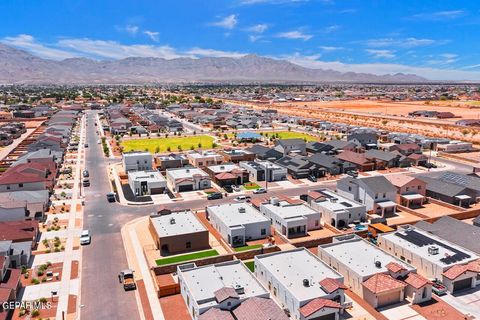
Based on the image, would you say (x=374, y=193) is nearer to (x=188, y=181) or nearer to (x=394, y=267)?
(x=394, y=267)

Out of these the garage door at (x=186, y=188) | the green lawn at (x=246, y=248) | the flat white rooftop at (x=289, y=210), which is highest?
the flat white rooftop at (x=289, y=210)

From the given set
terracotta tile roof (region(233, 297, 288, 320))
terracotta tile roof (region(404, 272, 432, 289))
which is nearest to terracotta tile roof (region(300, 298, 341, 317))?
terracotta tile roof (region(233, 297, 288, 320))

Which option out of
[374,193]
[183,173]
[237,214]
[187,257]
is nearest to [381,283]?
[187,257]

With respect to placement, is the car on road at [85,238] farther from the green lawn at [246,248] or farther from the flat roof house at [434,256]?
the flat roof house at [434,256]

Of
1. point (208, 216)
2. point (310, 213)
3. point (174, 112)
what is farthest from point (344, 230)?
point (174, 112)

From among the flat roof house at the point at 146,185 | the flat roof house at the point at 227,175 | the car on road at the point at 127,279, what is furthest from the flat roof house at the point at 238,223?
the flat roof house at the point at 227,175

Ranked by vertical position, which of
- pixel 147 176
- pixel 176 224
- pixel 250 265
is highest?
pixel 147 176

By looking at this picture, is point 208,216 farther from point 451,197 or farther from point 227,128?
point 227,128
